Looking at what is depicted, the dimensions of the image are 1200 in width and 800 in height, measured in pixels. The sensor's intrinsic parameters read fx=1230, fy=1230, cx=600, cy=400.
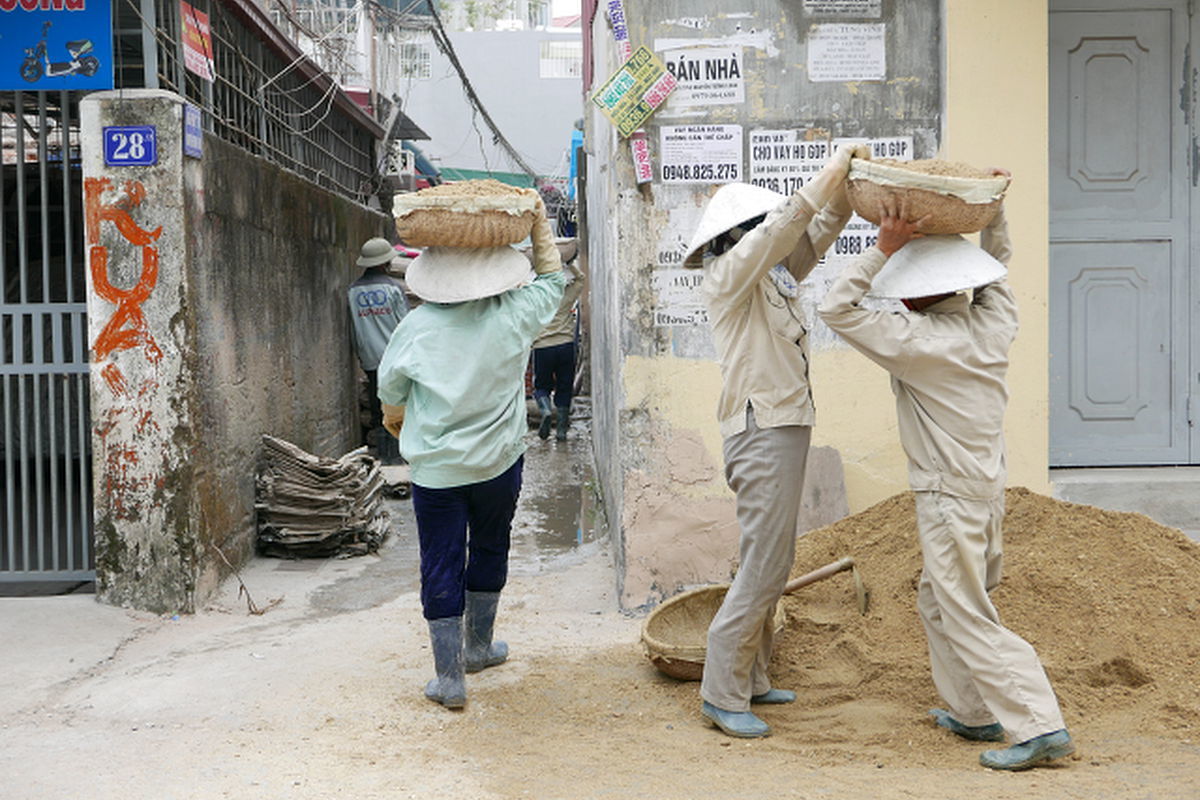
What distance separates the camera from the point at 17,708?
185 inches

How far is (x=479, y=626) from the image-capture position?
4996mm

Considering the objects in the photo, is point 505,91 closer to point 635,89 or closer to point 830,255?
point 635,89

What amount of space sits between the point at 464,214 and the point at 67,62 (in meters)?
2.73

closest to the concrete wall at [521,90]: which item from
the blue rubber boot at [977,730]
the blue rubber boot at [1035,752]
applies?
the blue rubber boot at [977,730]

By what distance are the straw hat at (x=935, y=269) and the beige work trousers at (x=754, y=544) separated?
0.60 metres

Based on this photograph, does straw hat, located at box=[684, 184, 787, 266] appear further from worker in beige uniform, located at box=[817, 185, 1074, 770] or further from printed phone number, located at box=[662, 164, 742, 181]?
printed phone number, located at box=[662, 164, 742, 181]

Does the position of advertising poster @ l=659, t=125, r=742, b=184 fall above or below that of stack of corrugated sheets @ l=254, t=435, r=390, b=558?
above

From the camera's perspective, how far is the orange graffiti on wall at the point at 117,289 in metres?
5.87

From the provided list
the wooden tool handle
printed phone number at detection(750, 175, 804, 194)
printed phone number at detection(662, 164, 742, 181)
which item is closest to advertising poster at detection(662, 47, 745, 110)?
printed phone number at detection(662, 164, 742, 181)

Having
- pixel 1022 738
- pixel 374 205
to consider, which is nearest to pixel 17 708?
pixel 1022 738

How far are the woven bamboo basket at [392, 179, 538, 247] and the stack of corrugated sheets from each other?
3.13m

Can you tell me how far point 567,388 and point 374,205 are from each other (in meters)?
4.25

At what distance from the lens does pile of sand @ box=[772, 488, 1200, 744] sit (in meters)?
4.27

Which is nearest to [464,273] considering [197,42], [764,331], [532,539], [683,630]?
[764,331]
